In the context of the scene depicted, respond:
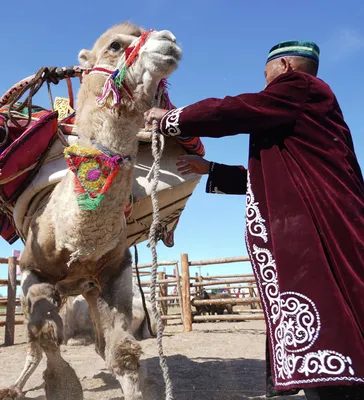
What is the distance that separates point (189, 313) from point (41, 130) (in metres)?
7.00

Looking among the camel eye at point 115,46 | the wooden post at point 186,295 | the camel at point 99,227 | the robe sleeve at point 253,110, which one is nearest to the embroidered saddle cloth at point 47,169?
the camel at point 99,227

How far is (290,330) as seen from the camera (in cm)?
164

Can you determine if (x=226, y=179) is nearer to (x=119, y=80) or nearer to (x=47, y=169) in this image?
(x=119, y=80)

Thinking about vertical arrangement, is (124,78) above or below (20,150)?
above

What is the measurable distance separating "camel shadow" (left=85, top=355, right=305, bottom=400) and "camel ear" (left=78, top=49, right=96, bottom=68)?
2.00 meters

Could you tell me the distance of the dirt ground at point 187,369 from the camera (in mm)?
3754

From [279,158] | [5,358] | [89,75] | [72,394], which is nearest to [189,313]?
[5,358]

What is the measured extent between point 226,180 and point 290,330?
914mm

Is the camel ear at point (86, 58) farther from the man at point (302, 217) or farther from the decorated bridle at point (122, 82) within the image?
the man at point (302, 217)

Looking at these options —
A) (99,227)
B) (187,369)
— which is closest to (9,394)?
(99,227)

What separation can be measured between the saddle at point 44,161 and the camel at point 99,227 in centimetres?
23

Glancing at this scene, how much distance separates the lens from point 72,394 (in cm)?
297

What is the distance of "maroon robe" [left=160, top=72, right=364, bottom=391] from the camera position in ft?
5.14

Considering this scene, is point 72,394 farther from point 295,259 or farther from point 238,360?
point 238,360
